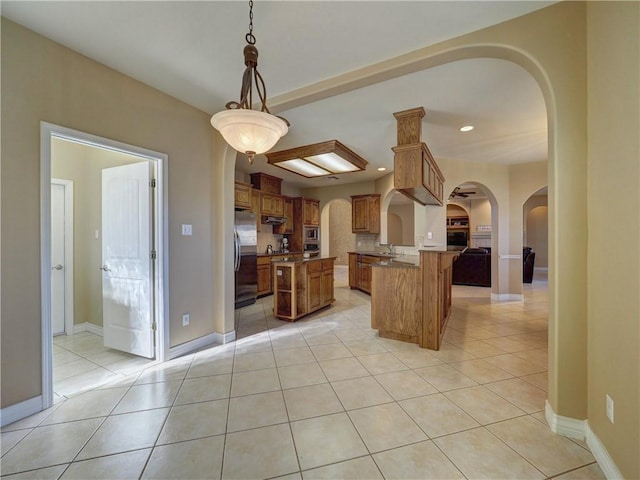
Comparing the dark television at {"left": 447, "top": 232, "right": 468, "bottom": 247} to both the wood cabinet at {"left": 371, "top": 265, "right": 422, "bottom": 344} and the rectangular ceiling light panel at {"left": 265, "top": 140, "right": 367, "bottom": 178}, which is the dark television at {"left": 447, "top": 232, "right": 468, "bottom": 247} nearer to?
the rectangular ceiling light panel at {"left": 265, "top": 140, "right": 367, "bottom": 178}

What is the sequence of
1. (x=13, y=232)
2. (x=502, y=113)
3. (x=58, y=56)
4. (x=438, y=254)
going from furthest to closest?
1. (x=502, y=113)
2. (x=438, y=254)
3. (x=58, y=56)
4. (x=13, y=232)

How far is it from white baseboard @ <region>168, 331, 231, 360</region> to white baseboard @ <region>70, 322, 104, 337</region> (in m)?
1.43

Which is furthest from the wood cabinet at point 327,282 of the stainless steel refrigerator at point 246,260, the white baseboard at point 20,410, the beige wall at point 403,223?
the beige wall at point 403,223

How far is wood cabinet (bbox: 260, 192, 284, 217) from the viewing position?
19.8ft

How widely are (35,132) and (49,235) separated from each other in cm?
72

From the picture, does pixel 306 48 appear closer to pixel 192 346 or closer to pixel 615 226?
pixel 615 226

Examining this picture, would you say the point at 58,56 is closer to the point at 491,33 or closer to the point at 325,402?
the point at 491,33

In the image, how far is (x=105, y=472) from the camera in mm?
1383

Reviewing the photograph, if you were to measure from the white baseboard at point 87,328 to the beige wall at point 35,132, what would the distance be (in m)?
1.48

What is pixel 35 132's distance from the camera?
183cm

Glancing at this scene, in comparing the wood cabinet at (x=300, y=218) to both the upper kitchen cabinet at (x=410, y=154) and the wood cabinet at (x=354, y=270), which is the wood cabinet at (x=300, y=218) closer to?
the wood cabinet at (x=354, y=270)

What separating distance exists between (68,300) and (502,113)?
583 centimetres

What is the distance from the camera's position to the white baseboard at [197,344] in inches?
108

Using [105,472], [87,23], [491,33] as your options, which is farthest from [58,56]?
[491,33]
